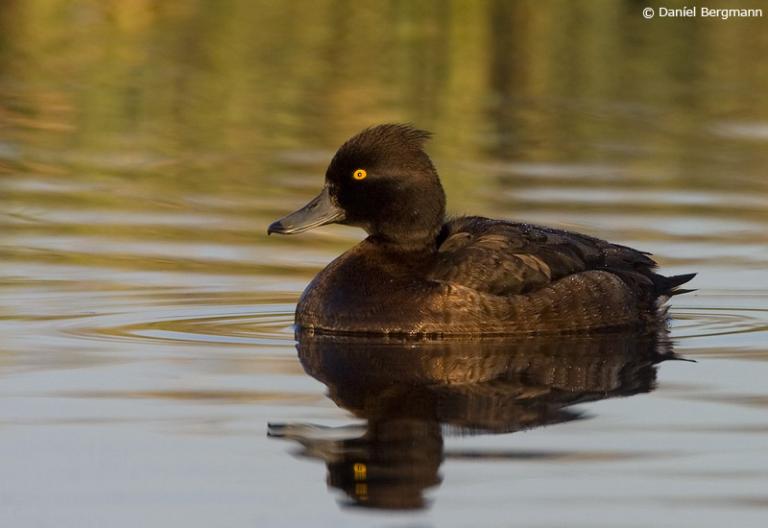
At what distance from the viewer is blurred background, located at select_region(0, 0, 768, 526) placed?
6.15 m

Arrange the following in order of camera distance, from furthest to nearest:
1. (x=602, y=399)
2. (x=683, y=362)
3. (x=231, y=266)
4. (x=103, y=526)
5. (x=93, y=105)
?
(x=93, y=105), (x=231, y=266), (x=683, y=362), (x=602, y=399), (x=103, y=526)

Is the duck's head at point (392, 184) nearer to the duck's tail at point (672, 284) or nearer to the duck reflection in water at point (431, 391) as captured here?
the duck reflection in water at point (431, 391)

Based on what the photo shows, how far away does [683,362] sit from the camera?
338 inches

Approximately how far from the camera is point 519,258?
9.46 meters

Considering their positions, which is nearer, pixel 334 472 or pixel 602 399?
pixel 334 472

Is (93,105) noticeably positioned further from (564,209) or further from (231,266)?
(231,266)

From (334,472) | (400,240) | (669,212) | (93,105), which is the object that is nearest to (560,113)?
(93,105)

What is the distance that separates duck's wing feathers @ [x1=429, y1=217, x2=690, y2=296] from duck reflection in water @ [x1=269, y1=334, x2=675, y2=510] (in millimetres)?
363

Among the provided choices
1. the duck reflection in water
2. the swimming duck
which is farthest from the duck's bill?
the duck reflection in water

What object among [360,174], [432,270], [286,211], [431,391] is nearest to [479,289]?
[432,270]

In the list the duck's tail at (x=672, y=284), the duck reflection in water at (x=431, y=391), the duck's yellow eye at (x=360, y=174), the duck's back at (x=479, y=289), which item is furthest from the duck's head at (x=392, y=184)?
the duck's tail at (x=672, y=284)

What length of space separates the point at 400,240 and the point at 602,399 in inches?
88.9

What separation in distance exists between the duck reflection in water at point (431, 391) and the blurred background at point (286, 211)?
0.13m

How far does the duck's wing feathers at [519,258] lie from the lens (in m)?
9.30
